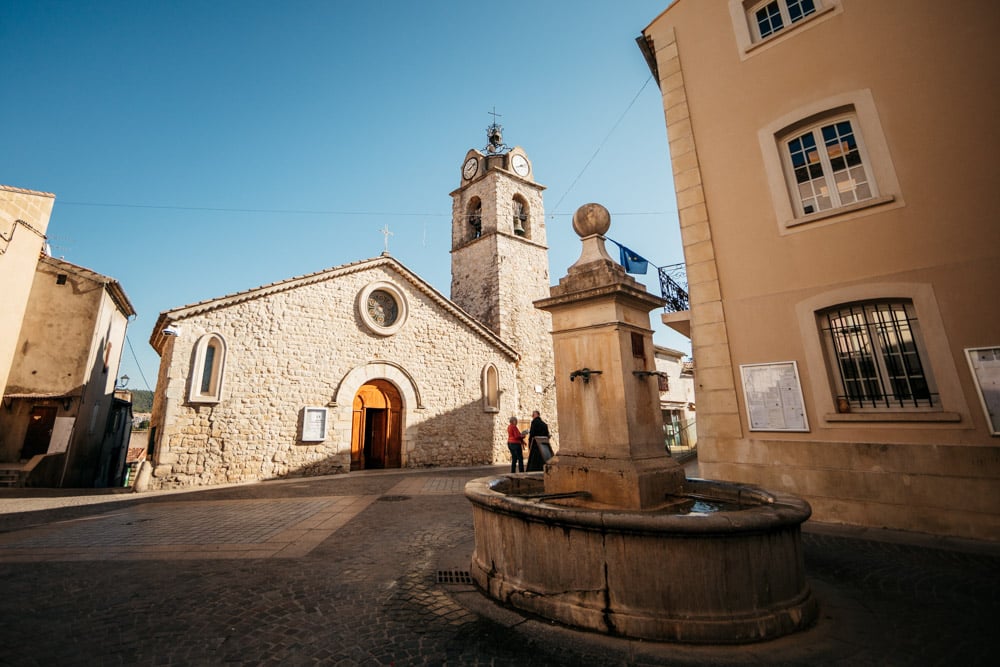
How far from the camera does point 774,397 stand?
600 cm

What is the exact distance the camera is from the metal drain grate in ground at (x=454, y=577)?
3.55 m

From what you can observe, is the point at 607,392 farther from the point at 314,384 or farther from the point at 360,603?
the point at 314,384

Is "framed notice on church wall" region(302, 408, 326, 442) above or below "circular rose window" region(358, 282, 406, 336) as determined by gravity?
below

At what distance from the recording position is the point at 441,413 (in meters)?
15.4

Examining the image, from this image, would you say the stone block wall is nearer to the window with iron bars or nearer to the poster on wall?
the window with iron bars

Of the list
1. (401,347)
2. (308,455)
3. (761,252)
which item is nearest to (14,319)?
(308,455)

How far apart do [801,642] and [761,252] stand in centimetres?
549

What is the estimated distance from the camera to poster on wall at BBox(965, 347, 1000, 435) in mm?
4598

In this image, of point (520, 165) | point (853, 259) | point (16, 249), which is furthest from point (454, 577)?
point (520, 165)

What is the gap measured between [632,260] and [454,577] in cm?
697

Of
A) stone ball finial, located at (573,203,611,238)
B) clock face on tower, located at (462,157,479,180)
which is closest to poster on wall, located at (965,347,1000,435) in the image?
stone ball finial, located at (573,203,611,238)

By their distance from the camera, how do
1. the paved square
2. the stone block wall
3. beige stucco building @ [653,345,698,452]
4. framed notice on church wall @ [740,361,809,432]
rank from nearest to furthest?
the paved square
framed notice on church wall @ [740,361,809,432]
the stone block wall
beige stucco building @ [653,345,698,452]

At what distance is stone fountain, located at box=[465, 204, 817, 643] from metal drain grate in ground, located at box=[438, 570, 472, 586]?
0.22m

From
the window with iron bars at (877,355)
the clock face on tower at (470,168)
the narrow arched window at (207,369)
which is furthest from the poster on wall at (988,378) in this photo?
the clock face on tower at (470,168)
